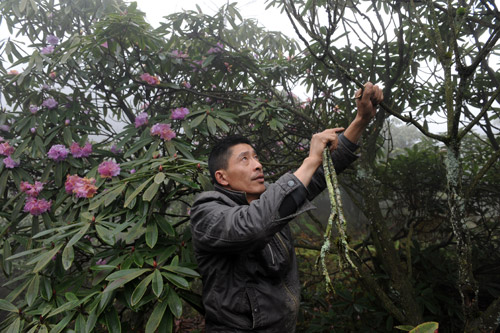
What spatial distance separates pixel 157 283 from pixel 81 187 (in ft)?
2.44

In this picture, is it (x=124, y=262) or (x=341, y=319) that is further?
(x=341, y=319)

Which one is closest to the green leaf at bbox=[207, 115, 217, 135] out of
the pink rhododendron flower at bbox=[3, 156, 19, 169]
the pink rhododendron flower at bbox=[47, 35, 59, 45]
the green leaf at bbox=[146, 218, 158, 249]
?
the green leaf at bbox=[146, 218, 158, 249]

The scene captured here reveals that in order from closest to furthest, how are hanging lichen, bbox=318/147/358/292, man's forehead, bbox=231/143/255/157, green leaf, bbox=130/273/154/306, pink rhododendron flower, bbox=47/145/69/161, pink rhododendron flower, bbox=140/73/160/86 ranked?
hanging lichen, bbox=318/147/358/292 < green leaf, bbox=130/273/154/306 < man's forehead, bbox=231/143/255/157 < pink rhododendron flower, bbox=47/145/69/161 < pink rhododendron flower, bbox=140/73/160/86

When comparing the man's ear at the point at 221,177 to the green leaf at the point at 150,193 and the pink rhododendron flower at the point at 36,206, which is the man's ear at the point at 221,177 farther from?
the pink rhododendron flower at the point at 36,206

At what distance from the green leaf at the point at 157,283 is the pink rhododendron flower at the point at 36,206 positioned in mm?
930

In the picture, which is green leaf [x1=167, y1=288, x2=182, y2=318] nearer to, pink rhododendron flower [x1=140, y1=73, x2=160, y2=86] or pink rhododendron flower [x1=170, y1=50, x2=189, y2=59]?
pink rhododendron flower [x1=140, y1=73, x2=160, y2=86]

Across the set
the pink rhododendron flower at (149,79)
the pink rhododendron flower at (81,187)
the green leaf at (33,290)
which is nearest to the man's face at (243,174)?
the pink rhododendron flower at (81,187)

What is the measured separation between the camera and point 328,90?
8.05 feet

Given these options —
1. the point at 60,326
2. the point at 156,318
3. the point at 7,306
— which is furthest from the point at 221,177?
the point at 7,306

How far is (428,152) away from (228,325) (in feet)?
7.41

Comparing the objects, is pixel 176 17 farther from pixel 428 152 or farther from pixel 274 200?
pixel 428 152

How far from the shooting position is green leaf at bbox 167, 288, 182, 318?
3.71 feet

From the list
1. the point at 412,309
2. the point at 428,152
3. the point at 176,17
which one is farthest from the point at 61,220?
the point at 428,152

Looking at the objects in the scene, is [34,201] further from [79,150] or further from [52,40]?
[52,40]
